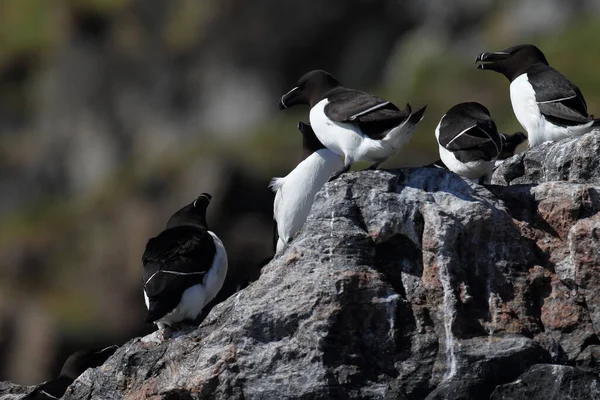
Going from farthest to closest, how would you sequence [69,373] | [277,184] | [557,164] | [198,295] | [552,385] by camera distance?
[277,184]
[69,373]
[198,295]
[557,164]
[552,385]

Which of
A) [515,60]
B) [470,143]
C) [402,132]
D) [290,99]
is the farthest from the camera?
[515,60]

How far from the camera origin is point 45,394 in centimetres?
980

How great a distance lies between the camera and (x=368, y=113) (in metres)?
9.11

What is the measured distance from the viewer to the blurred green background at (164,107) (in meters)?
24.0

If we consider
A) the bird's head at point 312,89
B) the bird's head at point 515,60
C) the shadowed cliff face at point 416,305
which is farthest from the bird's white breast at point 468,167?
the bird's head at point 515,60

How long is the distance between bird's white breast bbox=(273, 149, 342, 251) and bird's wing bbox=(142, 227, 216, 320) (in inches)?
40.2

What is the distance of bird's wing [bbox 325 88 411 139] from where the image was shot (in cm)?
896

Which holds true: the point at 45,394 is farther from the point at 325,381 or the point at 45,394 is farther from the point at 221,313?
the point at 325,381

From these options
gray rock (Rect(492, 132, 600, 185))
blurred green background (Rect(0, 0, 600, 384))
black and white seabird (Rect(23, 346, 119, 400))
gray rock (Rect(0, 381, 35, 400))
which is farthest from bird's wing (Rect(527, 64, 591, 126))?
blurred green background (Rect(0, 0, 600, 384))

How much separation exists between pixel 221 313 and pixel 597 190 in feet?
7.94

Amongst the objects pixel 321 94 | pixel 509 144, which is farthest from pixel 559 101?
pixel 321 94

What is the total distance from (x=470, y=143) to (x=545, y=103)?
5.15 feet

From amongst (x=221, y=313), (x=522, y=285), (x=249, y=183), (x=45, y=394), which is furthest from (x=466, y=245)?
(x=249, y=183)

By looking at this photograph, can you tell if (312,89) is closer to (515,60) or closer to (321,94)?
(321,94)
